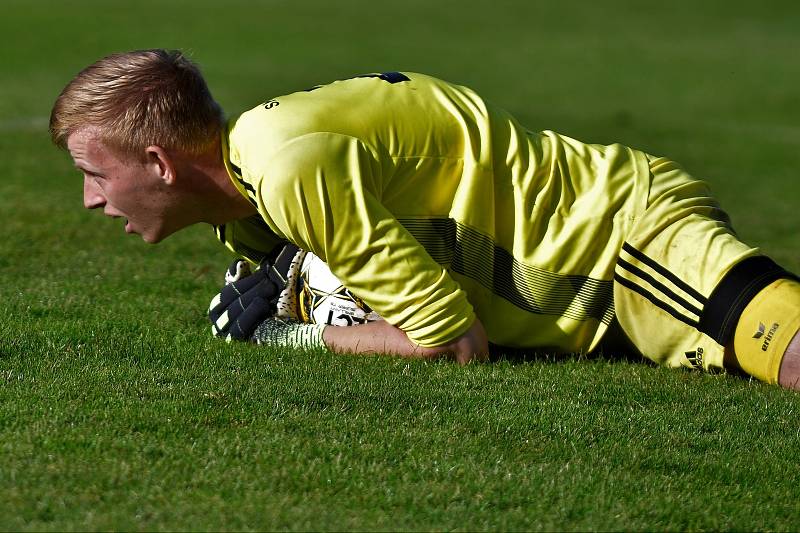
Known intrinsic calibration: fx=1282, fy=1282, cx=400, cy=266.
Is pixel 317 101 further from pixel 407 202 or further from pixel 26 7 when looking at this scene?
pixel 26 7

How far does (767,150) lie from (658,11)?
824 inches

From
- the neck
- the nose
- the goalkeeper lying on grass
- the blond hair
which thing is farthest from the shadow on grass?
the nose

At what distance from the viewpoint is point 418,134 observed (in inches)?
218

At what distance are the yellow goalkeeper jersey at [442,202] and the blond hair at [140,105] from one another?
0.18 meters

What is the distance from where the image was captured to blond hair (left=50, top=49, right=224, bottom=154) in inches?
206

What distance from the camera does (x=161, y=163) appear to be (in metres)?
5.33

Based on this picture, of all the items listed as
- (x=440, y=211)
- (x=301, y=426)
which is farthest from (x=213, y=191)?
(x=301, y=426)

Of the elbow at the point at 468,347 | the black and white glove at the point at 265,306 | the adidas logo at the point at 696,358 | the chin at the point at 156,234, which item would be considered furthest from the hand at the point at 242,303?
the adidas logo at the point at 696,358

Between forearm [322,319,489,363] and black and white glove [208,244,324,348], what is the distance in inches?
3.7

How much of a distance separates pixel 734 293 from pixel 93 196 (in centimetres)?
276

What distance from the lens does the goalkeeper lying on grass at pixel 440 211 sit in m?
5.21

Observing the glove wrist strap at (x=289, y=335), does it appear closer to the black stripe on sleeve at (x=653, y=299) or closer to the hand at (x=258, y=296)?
the hand at (x=258, y=296)

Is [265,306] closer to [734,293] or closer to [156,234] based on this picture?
[156,234]

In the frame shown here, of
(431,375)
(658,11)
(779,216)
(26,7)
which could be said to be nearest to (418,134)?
(431,375)
